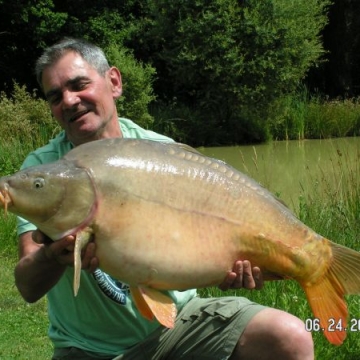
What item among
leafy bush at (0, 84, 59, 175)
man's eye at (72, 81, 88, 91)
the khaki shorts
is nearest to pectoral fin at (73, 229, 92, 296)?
the khaki shorts

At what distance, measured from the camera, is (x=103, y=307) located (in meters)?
2.33

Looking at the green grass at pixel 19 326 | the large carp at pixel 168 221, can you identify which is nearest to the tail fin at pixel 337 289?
the large carp at pixel 168 221

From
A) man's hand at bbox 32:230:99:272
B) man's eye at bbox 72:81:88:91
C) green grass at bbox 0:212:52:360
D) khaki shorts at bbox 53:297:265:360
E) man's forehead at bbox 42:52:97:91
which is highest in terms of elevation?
man's forehead at bbox 42:52:97:91

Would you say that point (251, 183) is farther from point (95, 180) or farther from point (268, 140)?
point (268, 140)

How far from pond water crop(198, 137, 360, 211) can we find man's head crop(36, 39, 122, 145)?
3.24 metres

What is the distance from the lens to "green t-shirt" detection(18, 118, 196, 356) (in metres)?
2.33

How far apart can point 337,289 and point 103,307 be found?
749 mm

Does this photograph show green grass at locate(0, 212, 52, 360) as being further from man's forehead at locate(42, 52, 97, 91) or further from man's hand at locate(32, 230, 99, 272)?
man's hand at locate(32, 230, 99, 272)

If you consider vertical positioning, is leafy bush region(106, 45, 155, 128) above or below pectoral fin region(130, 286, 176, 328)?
below

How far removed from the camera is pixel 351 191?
5.25 meters

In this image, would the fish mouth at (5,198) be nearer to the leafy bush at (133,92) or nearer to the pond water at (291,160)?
the pond water at (291,160)

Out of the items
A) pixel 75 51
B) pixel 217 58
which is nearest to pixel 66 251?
pixel 75 51

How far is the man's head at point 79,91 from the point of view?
2.49 meters

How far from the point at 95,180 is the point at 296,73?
616 inches
